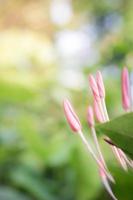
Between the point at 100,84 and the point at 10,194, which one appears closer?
the point at 100,84

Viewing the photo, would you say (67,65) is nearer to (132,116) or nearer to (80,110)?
(80,110)

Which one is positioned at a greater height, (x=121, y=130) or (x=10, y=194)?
(x=121, y=130)

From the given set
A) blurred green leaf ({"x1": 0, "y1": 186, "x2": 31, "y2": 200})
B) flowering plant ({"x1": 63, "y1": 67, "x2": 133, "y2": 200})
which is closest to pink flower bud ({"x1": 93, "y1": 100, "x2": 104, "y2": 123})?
flowering plant ({"x1": 63, "y1": 67, "x2": 133, "y2": 200})

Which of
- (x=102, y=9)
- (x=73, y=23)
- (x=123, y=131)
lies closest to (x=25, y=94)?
(x=123, y=131)

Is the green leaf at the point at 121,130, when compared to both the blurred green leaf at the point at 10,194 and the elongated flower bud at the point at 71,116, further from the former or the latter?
the blurred green leaf at the point at 10,194

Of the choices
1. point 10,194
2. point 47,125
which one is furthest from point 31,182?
point 47,125

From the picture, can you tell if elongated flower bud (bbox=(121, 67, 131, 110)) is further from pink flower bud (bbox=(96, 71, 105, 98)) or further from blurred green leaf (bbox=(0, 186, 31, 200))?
blurred green leaf (bbox=(0, 186, 31, 200))

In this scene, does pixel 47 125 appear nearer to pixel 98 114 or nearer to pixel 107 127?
pixel 98 114

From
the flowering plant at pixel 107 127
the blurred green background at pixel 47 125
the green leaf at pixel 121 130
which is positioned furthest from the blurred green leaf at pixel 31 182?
the green leaf at pixel 121 130
